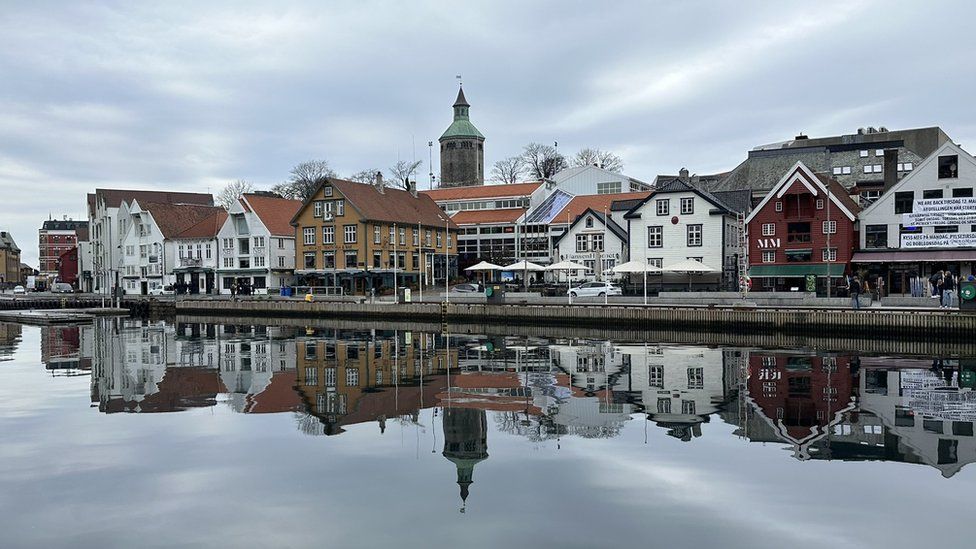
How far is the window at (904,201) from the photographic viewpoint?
50.7 m

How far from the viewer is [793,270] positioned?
53.6 metres

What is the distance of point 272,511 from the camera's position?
40.7 ft

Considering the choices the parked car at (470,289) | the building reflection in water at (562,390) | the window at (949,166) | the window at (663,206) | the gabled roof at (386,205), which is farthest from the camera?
the gabled roof at (386,205)

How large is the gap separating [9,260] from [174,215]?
10074 centimetres

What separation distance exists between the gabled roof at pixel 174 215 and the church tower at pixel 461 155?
43.7 metres

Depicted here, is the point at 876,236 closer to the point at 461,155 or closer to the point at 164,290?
the point at 164,290

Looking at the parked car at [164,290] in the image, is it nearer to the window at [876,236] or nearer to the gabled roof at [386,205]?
the gabled roof at [386,205]

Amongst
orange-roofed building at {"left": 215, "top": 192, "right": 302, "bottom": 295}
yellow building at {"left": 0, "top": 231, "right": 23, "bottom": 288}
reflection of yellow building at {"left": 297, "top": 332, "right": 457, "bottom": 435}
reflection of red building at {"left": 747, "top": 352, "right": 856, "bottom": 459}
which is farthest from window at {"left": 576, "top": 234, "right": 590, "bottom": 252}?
yellow building at {"left": 0, "top": 231, "right": 23, "bottom": 288}

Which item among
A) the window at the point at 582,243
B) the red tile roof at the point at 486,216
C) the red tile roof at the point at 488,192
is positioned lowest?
the window at the point at 582,243

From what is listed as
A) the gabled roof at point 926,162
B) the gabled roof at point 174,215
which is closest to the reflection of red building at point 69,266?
the gabled roof at point 174,215

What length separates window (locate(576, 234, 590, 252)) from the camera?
64938mm

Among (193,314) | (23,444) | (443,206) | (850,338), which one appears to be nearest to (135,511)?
(23,444)

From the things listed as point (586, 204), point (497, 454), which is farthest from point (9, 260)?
point (497, 454)

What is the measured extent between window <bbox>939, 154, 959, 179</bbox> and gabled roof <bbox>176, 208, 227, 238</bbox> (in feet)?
206
